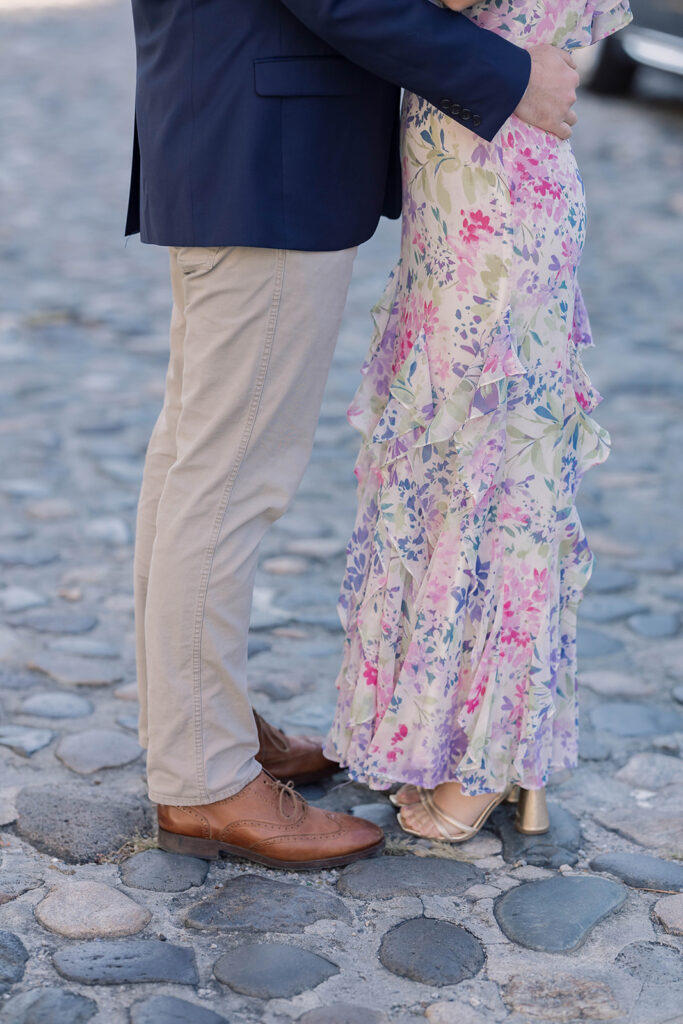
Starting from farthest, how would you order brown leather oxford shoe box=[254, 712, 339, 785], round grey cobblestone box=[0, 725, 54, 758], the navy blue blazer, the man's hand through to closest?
round grey cobblestone box=[0, 725, 54, 758] → brown leather oxford shoe box=[254, 712, 339, 785] → the man's hand → the navy blue blazer

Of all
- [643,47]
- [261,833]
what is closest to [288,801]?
[261,833]

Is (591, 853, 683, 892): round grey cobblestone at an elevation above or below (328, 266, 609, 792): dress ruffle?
below

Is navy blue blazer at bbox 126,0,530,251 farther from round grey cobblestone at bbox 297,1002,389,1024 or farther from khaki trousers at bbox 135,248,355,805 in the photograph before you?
round grey cobblestone at bbox 297,1002,389,1024

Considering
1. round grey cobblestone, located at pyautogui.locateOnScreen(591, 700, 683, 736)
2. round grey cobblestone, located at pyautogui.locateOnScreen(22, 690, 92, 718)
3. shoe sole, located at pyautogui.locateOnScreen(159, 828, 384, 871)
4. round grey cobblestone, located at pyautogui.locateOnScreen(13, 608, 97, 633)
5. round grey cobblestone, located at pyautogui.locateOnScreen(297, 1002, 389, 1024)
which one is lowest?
round grey cobblestone, located at pyautogui.locateOnScreen(22, 690, 92, 718)

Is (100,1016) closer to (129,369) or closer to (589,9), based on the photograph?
(589,9)

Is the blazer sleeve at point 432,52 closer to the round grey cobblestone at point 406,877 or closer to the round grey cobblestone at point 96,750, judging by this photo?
the round grey cobblestone at point 406,877

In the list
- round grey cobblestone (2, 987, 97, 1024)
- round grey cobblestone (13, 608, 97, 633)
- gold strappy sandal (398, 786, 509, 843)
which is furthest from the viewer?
round grey cobblestone (13, 608, 97, 633)

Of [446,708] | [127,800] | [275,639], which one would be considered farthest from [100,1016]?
[275,639]

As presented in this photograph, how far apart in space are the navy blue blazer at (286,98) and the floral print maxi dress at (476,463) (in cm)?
13

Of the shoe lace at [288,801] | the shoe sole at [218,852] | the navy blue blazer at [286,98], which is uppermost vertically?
the navy blue blazer at [286,98]

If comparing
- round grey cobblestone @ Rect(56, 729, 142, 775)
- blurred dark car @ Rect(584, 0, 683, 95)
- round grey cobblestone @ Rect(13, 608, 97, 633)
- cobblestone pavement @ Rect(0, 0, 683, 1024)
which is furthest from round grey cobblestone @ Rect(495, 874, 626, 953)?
blurred dark car @ Rect(584, 0, 683, 95)

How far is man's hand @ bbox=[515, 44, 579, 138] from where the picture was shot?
75.4 inches

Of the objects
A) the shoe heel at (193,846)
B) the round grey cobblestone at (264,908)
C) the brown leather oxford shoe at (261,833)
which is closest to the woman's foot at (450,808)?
the brown leather oxford shoe at (261,833)

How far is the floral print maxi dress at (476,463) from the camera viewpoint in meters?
2.00
